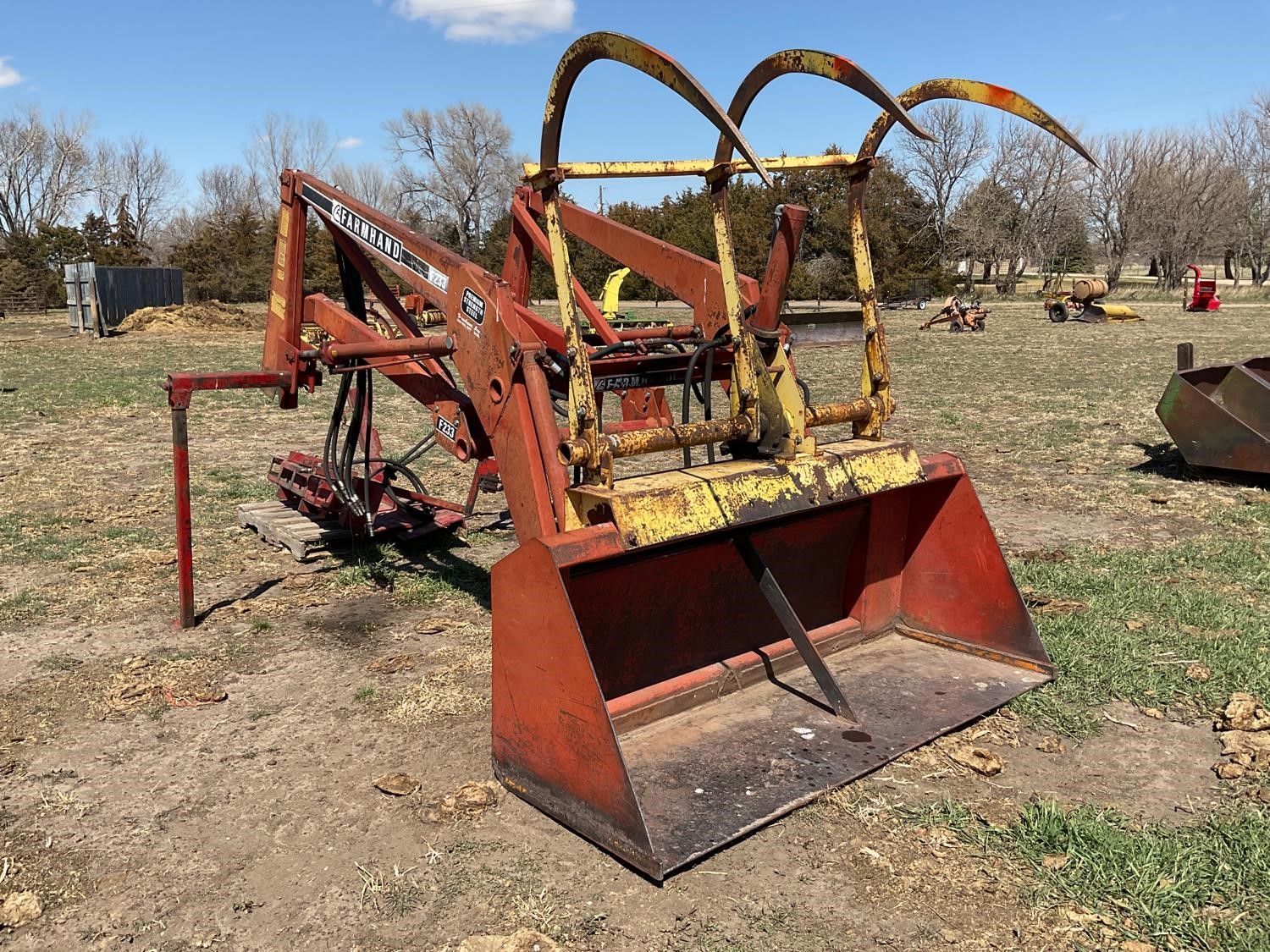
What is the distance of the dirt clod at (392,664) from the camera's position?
4.38m

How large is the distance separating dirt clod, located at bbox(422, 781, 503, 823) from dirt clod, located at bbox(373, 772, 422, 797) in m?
0.11

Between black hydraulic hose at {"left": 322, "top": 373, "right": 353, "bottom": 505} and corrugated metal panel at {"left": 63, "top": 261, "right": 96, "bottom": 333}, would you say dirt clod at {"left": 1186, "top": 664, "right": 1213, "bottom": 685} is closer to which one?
black hydraulic hose at {"left": 322, "top": 373, "right": 353, "bottom": 505}

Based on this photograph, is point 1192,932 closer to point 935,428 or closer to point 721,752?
point 721,752

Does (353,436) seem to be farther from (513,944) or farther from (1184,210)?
(1184,210)

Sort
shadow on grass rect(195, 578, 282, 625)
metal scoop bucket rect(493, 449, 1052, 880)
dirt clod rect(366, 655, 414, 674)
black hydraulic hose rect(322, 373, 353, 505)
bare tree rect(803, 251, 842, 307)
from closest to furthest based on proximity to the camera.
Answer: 1. metal scoop bucket rect(493, 449, 1052, 880)
2. dirt clod rect(366, 655, 414, 674)
3. shadow on grass rect(195, 578, 282, 625)
4. black hydraulic hose rect(322, 373, 353, 505)
5. bare tree rect(803, 251, 842, 307)

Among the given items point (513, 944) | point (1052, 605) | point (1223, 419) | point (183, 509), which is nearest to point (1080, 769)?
point (1052, 605)

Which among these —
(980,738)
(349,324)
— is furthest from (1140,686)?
(349,324)

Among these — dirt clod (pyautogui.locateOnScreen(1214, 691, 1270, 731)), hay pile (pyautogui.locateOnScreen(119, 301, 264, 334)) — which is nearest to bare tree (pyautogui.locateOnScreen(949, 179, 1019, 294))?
hay pile (pyautogui.locateOnScreen(119, 301, 264, 334))

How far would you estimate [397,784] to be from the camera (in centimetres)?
334

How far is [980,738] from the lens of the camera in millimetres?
3629

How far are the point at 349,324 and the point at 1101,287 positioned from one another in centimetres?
2762

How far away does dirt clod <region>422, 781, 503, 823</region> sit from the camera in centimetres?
316

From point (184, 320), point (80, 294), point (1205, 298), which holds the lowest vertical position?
point (184, 320)

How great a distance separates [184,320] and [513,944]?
28.5m
